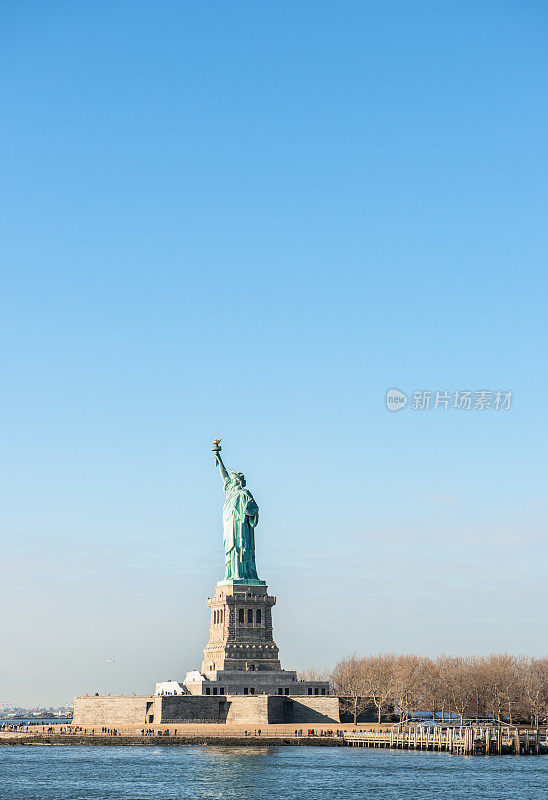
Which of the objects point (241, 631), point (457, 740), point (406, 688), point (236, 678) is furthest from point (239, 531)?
point (457, 740)

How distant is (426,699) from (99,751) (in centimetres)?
4188

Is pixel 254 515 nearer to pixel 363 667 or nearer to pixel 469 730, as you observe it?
pixel 363 667

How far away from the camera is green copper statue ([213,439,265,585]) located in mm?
123125

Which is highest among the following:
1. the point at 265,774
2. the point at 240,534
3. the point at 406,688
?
the point at 240,534

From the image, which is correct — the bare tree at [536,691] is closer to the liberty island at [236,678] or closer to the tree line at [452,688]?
the tree line at [452,688]

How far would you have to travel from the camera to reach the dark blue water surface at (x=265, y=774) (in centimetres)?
6975

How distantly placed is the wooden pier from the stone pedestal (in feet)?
48.5

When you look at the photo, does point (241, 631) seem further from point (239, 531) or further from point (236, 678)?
point (239, 531)

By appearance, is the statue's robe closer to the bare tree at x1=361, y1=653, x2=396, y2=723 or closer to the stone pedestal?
the stone pedestal

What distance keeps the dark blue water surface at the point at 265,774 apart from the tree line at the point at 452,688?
24503 millimetres

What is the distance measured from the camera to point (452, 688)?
129 m

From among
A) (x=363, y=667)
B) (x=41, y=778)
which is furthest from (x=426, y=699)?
(x=41, y=778)

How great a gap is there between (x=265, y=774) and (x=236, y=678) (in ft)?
117

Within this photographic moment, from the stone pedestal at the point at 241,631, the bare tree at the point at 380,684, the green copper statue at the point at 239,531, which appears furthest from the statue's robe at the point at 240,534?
the bare tree at the point at 380,684
